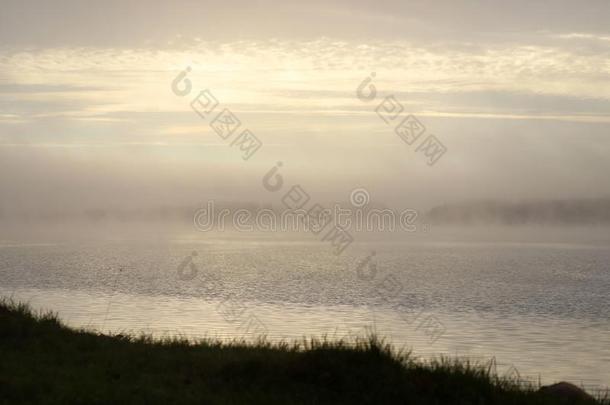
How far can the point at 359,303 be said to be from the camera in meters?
42.4

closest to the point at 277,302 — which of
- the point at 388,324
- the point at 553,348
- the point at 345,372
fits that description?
the point at 388,324

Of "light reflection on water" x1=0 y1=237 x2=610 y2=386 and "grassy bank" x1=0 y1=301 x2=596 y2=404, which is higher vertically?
"light reflection on water" x1=0 y1=237 x2=610 y2=386

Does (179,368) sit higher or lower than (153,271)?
lower

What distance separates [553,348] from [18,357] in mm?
19651

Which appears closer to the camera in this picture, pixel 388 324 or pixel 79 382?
pixel 79 382

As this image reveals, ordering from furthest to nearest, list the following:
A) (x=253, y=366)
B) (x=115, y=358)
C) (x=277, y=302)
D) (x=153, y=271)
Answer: (x=153, y=271), (x=277, y=302), (x=115, y=358), (x=253, y=366)

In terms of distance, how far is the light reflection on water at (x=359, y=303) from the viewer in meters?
27.8

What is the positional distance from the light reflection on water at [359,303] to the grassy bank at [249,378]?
783cm

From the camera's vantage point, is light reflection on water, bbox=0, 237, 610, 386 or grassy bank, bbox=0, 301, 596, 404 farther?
light reflection on water, bbox=0, 237, 610, 386

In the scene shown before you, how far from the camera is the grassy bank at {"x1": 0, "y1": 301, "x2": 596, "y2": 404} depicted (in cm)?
1303

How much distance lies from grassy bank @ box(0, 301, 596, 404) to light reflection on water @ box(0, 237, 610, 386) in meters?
7.83

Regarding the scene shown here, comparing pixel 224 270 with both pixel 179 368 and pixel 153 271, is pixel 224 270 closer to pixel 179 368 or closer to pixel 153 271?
pixel 153 271

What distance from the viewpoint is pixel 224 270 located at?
6744 cm

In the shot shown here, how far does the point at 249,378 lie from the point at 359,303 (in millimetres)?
28456
